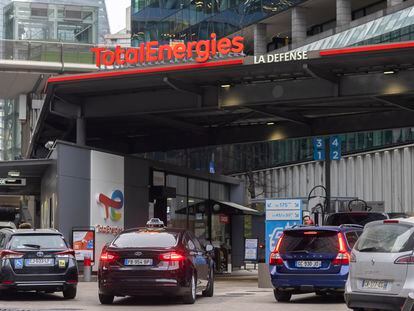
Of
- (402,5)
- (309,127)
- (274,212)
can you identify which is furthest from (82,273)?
(402,5)

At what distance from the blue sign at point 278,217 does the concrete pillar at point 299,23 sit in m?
33.2

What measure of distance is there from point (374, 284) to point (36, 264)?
7825 millimetres

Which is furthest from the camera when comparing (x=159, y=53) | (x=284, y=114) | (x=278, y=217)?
(x=284, y=114)

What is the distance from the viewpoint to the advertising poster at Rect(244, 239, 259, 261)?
40.8 metres

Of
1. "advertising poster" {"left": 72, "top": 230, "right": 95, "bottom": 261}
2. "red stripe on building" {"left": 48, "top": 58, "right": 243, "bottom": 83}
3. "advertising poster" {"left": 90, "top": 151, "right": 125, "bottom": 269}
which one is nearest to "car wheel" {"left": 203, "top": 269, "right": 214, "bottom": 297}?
"red stripe on building" {"left": 48, "top": 58, "right": 243, "bottom": 83}

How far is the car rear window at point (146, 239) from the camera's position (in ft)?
56.0

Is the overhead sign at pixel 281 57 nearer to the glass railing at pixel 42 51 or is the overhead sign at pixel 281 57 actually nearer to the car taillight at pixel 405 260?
the car taillight at pixel 405 260

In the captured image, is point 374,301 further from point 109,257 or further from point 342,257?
point 109,257

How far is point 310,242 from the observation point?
18.0 m

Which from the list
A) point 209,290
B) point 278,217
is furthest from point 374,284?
point 278,217

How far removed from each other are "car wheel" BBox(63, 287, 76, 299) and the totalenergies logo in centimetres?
1137

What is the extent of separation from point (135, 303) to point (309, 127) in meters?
17.2

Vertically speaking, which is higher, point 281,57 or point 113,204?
point 281,57

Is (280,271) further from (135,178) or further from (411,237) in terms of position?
(135,178)
